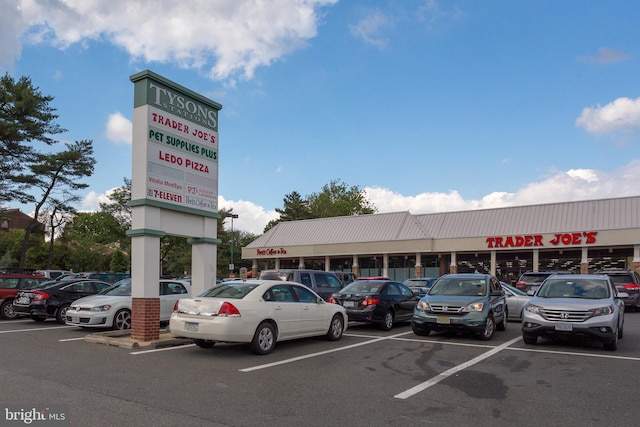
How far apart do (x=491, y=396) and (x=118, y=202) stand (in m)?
49.6

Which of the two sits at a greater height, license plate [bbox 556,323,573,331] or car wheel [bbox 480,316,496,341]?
license plate [bbox 556,323,573,331]

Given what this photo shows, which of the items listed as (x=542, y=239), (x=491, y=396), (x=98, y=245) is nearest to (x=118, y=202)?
(x=98, y=245)

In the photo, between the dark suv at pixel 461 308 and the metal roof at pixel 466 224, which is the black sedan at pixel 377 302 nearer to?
the dark suv at pixel 461 308

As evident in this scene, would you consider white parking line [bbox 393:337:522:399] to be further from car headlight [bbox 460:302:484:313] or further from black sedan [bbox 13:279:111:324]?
black sedan [bbox 13:279:111:324]

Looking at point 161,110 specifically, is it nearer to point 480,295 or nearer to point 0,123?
point 480,295

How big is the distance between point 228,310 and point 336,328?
341 cm

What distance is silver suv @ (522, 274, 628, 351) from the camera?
395 inches

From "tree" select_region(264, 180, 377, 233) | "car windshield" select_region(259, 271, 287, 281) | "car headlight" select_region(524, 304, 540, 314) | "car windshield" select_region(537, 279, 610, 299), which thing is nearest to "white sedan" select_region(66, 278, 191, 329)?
"car windshield" select_region(259, 271, 287, 281)

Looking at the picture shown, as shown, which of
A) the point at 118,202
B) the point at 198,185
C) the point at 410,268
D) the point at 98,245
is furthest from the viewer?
the point at 98,245

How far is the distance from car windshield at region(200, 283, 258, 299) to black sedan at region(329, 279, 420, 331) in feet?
14.5

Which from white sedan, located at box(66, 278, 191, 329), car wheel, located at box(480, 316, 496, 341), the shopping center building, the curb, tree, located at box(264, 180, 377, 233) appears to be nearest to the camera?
the curb

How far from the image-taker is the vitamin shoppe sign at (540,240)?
35812mm

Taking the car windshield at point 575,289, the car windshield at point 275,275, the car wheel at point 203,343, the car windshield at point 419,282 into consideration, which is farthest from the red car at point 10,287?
the car windshield at point 575,289

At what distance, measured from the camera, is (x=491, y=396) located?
22.0ft
